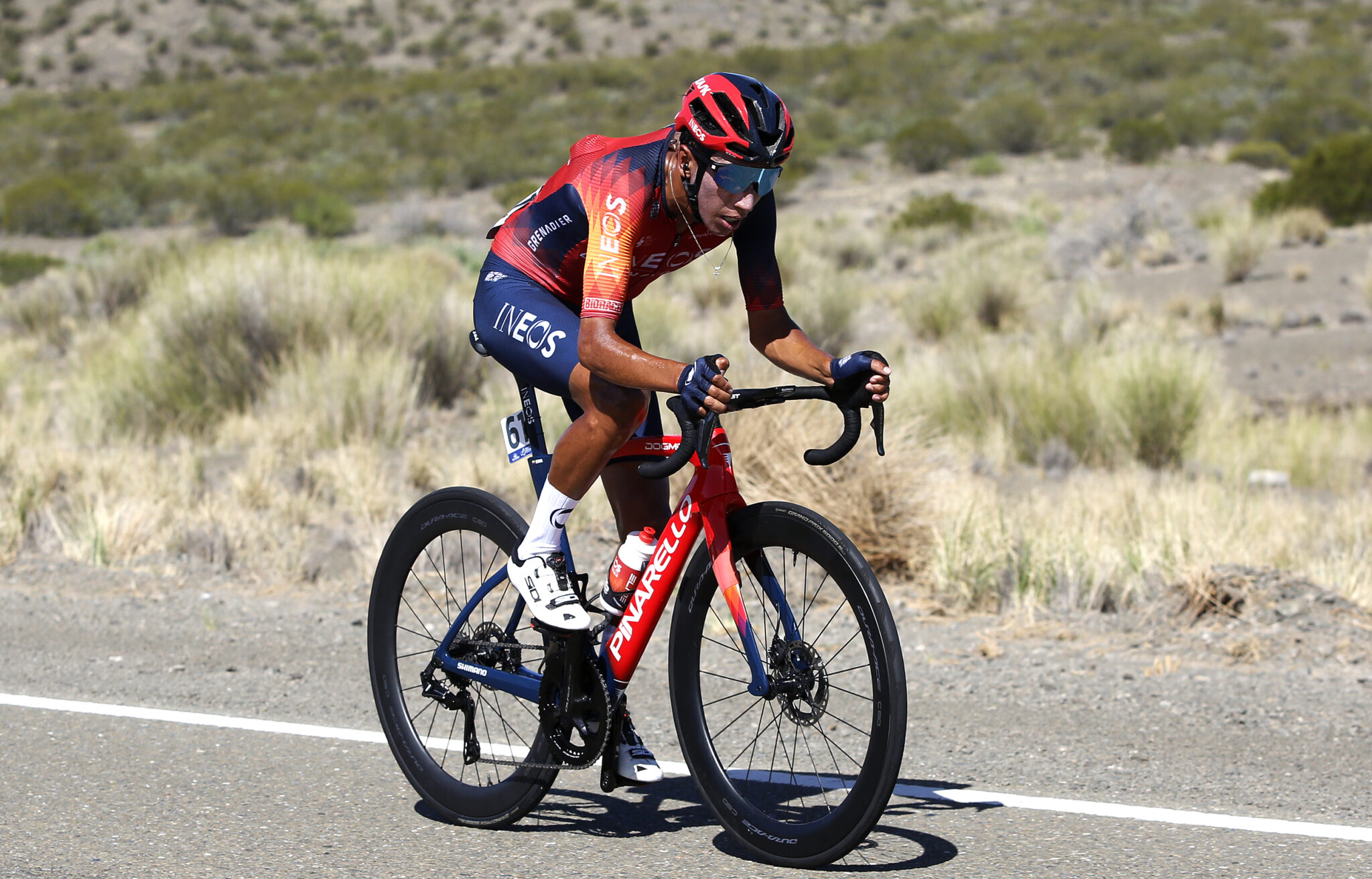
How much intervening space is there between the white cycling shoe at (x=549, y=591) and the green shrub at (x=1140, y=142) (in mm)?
37594

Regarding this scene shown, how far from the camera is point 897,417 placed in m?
9.58

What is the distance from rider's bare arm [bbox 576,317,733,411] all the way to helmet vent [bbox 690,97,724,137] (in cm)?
54

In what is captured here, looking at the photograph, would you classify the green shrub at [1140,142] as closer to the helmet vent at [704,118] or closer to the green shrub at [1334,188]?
the green shrub at [1334,188]

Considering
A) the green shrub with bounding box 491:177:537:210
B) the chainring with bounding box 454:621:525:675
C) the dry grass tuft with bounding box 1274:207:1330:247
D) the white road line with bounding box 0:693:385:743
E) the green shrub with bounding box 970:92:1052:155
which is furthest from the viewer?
the green shrub with bounding box 970:92:1052:155

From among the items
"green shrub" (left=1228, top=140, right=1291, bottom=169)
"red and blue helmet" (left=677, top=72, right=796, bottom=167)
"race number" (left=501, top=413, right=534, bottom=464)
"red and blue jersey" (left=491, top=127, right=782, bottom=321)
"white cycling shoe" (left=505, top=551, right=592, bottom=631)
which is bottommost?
"green shrub" (left=1228, top=140, right=1291, bottom=169)

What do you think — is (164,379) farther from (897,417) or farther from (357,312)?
(897,417)

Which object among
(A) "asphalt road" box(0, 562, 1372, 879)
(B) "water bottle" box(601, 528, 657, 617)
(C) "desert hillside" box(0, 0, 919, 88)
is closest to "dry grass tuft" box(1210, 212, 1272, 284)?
(A) "asphalt road" box(0, 562, 1372, 879)

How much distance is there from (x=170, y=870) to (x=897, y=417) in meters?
6.47

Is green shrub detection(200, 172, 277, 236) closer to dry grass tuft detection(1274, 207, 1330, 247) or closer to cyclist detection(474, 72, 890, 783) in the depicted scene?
dry grass tuft detection(1274, 207, 1330, 247)

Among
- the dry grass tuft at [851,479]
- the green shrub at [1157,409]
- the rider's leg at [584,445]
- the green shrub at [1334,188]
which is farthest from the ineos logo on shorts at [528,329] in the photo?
the green shrub at [1334,188]

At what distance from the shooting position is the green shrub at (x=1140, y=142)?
3897cm

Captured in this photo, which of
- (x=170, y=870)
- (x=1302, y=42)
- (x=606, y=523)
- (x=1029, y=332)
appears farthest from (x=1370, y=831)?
(x=1302, y=42)

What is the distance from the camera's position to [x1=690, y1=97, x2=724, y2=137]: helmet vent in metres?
3.69

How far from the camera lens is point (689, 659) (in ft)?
13.2
